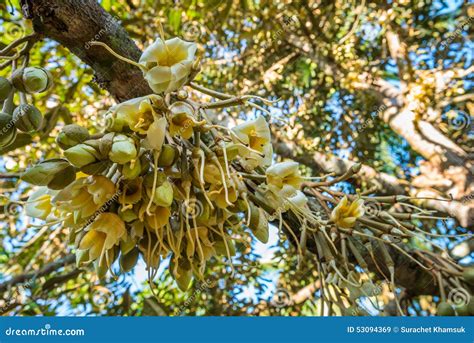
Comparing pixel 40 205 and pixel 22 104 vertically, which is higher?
pixel 22 104

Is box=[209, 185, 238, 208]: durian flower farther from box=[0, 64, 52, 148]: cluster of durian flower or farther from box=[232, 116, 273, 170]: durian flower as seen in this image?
box=[0, 64, 52, 148]: cluster of durian flower

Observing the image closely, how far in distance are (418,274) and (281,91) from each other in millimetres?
1006

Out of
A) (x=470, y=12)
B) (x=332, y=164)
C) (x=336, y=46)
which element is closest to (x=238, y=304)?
(x=332, y=164)

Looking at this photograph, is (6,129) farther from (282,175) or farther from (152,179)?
(282,175)

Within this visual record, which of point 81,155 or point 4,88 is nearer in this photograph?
point 81,155

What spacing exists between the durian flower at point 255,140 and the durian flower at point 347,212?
19cm

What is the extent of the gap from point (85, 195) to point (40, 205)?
117 mm

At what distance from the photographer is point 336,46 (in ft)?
6.14

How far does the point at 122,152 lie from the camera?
584mm

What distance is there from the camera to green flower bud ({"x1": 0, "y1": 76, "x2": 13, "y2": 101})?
2.40ft

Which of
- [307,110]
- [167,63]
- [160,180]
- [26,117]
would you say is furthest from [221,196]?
[307,110]

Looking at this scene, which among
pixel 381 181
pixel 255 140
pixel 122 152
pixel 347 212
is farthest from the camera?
pixel 381 181

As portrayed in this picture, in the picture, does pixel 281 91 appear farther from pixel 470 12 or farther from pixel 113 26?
pixel 113 26

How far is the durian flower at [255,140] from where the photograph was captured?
68 cm
